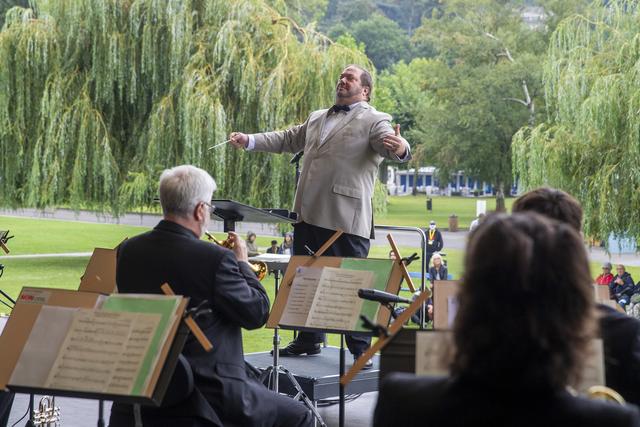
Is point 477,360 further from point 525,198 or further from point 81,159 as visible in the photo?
point 81,159

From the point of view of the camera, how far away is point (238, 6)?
1673 cm

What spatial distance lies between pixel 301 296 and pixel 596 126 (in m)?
10.7

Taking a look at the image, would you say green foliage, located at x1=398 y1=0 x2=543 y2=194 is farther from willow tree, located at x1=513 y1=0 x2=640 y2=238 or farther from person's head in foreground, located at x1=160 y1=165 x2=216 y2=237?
person's head in foreground, located at x1=160 y1=165 x2=216 y2=237

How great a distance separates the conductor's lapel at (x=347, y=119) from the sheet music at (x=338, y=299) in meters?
1.76

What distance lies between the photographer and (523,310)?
6.44 ft

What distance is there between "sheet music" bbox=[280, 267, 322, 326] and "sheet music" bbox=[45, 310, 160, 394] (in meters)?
1.30

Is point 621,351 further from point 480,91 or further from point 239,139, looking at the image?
point 480,91

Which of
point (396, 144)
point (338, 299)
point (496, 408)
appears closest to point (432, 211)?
point (396, 144)

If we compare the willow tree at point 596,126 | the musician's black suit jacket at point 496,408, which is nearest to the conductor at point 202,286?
the musician's black suit jacket at point 496,408

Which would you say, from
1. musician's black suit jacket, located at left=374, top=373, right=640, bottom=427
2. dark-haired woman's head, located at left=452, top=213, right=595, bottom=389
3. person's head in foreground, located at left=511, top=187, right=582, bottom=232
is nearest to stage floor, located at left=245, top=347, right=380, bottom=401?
person's head in foreground, located at left=511, top=187, right=582, bottom=232

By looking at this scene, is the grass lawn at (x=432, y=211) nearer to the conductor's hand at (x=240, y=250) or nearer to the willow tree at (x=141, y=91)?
the willow tree at (x=141, y=91)

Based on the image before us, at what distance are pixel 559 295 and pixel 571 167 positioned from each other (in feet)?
44.1

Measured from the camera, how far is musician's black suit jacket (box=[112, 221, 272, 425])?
12.5 feet

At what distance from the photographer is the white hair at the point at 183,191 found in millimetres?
3887
